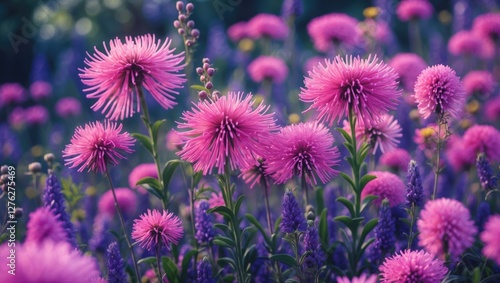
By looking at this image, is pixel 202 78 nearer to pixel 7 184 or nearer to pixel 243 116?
pixel 243 116

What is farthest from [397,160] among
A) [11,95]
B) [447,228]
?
[11,95]

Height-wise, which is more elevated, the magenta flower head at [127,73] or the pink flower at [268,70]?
the pink flower at [268,70]

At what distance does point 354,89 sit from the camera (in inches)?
92.0

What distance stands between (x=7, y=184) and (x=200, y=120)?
1356 mm

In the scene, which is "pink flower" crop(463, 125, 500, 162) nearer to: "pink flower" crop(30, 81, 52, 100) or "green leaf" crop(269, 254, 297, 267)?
"green leaf" crop(269, 254, 297, 267)

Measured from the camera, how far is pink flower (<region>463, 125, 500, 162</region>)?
10.5 feet

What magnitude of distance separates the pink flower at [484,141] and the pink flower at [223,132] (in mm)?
1675

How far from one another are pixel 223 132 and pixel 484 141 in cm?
195

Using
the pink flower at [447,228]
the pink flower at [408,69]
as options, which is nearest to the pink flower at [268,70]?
the pink flower at [408,69]

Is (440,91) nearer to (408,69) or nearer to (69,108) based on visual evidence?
(408,69)

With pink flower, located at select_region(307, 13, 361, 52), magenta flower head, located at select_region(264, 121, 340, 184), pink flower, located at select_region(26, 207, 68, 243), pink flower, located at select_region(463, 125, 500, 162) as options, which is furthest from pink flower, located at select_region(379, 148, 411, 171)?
pink flower, located at select_region(26, 207, 68, 243)

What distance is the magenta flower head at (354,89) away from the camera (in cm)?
231

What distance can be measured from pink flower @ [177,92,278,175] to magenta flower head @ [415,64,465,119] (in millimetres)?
828
